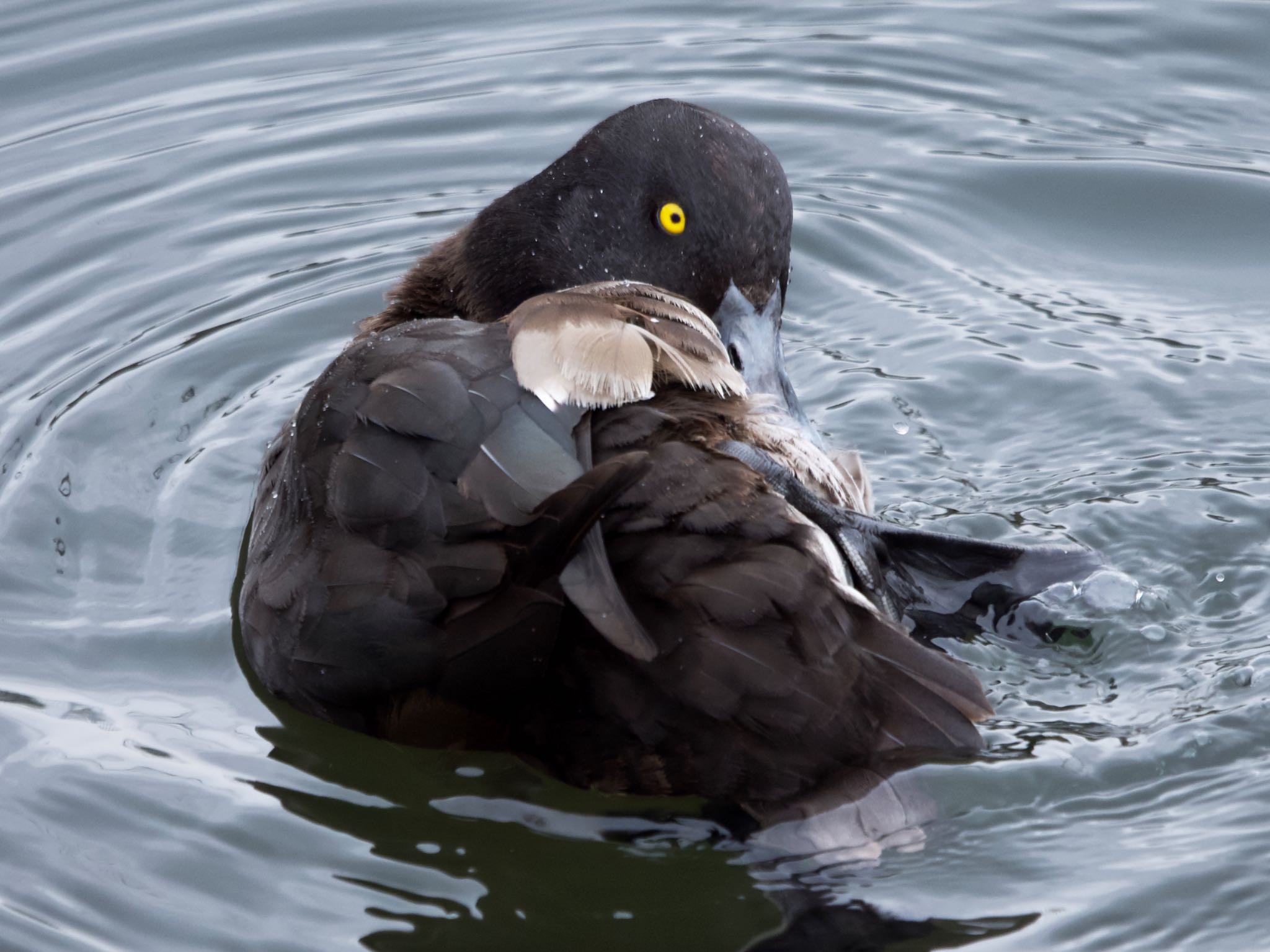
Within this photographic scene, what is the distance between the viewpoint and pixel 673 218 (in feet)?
15.8

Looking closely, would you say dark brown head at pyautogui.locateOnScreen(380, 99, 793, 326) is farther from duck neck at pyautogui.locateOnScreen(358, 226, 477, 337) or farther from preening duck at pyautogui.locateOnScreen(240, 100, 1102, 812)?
preening duck at pyautogui.locateOnScreen(240, 100, 1102, 812)

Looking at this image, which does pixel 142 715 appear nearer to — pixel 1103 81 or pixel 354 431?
pixel 354 431

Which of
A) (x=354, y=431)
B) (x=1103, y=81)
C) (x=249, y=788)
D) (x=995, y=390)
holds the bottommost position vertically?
(x=249, y=788)

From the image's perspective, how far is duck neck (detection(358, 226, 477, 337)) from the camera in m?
5.06

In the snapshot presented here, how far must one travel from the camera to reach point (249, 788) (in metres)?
3.85

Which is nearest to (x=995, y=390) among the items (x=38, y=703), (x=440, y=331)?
(x=440, y=331)

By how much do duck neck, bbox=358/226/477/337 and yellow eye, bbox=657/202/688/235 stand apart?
675 mm

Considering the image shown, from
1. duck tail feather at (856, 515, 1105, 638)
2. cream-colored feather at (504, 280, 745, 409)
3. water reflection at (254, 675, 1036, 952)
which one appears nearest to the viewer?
water reflection at (254, 675, 1036, 952)

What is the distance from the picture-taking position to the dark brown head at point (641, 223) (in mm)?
4773

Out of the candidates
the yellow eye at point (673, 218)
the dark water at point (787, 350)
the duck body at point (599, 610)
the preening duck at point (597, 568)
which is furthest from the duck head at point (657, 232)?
the duck body at point (599, 610)

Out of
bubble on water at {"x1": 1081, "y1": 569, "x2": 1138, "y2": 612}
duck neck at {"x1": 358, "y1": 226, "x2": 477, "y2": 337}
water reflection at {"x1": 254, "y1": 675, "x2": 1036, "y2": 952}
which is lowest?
water reflection at {"x1": 254, "y1": 675, "x2": 1036, "y2": 952}

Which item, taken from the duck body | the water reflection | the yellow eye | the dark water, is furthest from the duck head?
the water reflection

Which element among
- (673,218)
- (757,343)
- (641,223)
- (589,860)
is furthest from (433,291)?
(589,860)

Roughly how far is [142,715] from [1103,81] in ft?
18.7
